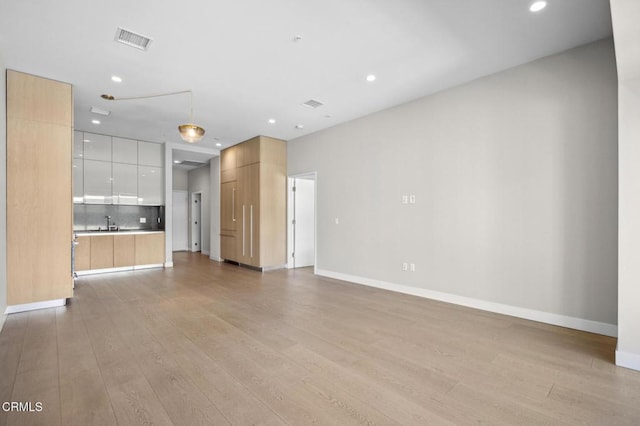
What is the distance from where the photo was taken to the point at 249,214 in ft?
24.4

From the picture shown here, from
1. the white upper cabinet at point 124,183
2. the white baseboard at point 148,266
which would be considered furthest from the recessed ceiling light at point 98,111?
the white baseboard at point 148,266

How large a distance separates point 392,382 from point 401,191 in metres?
3.35

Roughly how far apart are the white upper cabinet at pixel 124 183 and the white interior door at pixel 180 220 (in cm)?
362

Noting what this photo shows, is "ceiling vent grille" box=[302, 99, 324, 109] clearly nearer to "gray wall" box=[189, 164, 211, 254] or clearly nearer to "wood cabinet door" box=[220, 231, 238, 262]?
"wood cabinet door" box=[220, 231, 238, 262]

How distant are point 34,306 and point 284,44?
4.79 meters

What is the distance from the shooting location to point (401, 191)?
16.8ft

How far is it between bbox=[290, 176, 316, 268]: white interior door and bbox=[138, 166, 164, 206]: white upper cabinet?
3.47m

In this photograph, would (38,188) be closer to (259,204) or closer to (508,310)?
(259,204)

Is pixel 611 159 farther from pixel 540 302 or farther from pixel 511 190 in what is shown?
pixel 540 302

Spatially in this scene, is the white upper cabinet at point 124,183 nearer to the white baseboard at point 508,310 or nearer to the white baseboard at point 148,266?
the white baseboard at point 148,266

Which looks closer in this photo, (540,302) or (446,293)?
(540,302)

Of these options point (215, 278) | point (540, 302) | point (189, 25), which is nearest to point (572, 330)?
point (540, 302)

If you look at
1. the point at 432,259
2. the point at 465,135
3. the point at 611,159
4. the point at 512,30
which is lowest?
the point at 432,259

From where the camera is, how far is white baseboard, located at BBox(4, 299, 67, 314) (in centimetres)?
395
